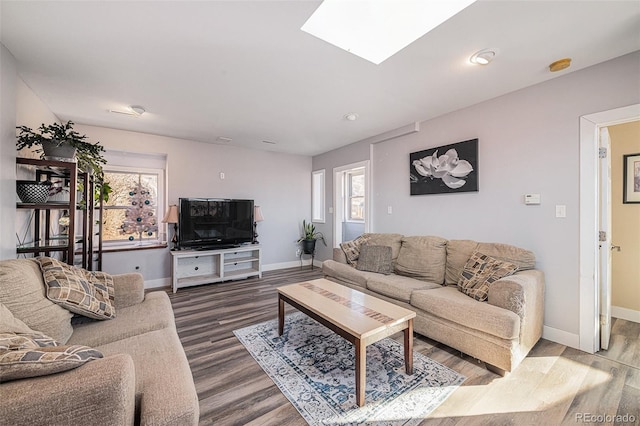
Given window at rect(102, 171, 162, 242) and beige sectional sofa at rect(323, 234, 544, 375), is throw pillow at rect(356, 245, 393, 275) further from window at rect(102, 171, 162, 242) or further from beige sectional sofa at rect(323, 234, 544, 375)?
window at rect(102, 171, 162, 242)

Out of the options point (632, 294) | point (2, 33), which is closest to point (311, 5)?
point (2, 33)

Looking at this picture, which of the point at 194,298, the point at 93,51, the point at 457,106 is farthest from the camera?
the point at 194,298

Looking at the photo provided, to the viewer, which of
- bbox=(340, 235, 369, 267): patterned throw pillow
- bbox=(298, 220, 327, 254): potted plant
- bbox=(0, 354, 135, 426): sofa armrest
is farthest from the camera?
bbox=(298, 220, 327, 254): potted plant

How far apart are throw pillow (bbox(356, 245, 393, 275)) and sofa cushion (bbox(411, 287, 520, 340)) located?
73 cm

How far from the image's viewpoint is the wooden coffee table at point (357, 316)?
1.62m

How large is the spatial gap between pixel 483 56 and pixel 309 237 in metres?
4.06

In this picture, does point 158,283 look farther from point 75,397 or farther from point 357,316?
point 75,397

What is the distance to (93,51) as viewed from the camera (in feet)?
6.52

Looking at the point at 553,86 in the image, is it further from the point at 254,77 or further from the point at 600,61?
the point at 254,77

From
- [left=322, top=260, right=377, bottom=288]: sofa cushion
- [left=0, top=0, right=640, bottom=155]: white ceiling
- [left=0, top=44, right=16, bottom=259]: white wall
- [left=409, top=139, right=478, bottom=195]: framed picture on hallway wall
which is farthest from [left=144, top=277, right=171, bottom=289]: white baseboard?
[left=409, top=139, right=478, bottom=195]: framed picture on hallway wall

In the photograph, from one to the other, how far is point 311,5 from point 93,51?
1758 mm

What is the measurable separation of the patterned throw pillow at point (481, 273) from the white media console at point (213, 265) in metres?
3.32

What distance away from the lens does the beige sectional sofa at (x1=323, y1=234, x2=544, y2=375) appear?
192cm

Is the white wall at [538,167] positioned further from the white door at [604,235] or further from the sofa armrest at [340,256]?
the sofa armrest at [340,256]
